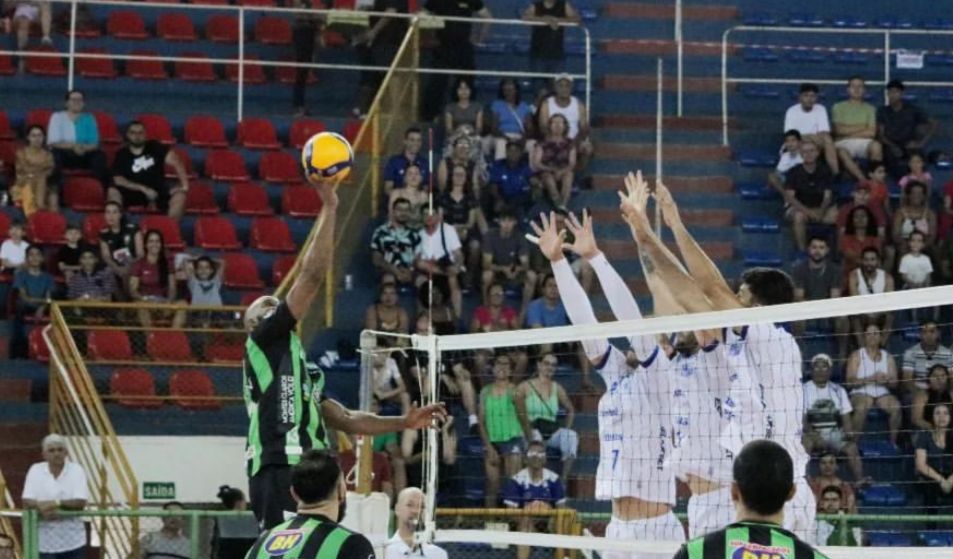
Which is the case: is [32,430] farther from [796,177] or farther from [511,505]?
[796,177]

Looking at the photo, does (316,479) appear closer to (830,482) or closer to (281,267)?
(830,482)

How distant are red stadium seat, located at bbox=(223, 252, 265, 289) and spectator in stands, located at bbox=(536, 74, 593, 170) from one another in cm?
414

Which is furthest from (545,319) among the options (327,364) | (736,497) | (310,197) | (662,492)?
(736,497)

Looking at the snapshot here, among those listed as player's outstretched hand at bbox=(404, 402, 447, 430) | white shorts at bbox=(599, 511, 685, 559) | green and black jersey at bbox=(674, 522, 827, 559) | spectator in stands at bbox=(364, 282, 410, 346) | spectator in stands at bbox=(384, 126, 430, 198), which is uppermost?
spectator in stands at bbox=(384, 126, 430, 198)

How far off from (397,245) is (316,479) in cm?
1351

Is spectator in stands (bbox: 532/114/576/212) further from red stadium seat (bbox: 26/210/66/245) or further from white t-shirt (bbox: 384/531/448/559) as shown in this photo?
white t-shirt (bbox: 384/531/448/559)

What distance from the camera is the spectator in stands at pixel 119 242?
815 inches

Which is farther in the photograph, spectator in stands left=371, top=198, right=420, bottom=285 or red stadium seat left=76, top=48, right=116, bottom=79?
red stadium seat left=76, top=48, right=116, bottom=79

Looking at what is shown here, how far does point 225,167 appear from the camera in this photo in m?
23.2

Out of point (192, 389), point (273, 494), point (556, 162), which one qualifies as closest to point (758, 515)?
point (273, 494)

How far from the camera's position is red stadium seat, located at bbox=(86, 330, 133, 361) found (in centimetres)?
2003

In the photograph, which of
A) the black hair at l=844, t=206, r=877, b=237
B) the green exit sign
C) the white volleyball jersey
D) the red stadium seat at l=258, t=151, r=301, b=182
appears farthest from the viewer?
the red stadium seat at l=258, t=151, r=301, b=182

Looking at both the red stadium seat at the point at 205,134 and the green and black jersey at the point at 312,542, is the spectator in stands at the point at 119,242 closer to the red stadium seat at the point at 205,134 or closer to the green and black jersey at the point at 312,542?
the red stadium seat at the point at 205,134

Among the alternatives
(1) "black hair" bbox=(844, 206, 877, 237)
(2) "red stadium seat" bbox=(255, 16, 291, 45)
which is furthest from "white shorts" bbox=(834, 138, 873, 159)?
(2) "red stadium seat" bbox=(255, 16, 291, 45)
